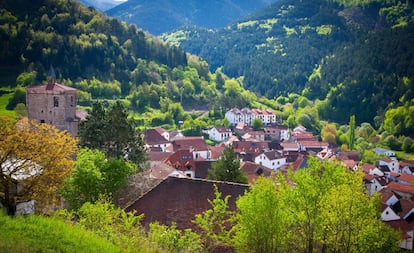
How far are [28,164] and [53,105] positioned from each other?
2663cm

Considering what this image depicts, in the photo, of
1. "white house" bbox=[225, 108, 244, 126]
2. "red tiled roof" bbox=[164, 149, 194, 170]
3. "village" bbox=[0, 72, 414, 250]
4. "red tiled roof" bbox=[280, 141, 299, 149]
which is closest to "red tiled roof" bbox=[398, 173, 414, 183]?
"village" bbox=[0, 72, 414, 250]

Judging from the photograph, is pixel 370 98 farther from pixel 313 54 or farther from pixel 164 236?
pixel 164 236

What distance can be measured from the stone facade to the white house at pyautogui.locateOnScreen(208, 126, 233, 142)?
5610 cm

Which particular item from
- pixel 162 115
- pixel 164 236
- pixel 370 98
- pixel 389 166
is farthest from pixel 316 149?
pixel 164 236

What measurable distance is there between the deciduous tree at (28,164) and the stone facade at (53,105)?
82.7ft

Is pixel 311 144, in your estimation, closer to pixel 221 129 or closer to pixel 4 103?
pixel 221 129

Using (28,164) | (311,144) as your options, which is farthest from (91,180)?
(311,144)

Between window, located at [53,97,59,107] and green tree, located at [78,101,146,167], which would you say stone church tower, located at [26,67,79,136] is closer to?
window, located at [53,97,59,107]

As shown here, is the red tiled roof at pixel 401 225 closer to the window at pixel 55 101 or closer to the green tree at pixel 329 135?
the window at pixel 55 101

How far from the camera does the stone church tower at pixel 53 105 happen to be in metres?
40.7

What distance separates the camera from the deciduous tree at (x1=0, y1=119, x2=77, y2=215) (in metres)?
15.1

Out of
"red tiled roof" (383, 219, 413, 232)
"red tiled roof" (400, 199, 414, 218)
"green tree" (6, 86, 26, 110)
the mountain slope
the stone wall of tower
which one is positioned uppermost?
the mountain slope

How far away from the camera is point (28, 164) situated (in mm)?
15523

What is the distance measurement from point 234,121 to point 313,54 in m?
95.8
